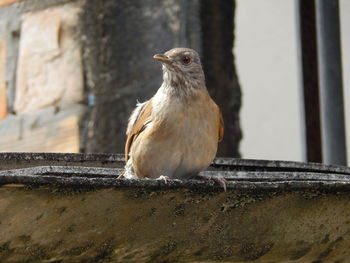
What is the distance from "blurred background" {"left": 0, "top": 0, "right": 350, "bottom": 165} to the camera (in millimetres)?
5184

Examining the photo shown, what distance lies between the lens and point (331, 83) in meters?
4.91

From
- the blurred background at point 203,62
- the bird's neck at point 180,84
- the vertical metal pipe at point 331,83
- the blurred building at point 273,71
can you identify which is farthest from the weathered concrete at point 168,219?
the blurred building at point 273,71

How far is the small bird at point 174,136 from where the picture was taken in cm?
356

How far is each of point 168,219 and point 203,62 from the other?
284cm

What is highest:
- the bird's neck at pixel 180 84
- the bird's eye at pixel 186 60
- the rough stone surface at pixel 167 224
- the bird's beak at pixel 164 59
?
the bird's beak at pixel 164 59

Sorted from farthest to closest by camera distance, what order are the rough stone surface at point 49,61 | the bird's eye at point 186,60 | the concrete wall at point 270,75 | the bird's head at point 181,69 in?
1. the rough stone surface at point 49,61
2. the concrete wall at point 270,75
3. the bird's eye at point 186,60
4. the bird's head at point 181,69

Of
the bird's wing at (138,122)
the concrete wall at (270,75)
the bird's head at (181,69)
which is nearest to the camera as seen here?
the bird's wing at (138,122)

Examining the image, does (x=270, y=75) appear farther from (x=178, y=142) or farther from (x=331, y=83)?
(x=178, y=142)

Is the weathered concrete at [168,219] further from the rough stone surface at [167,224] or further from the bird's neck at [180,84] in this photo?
the bird's neck at [180,84]

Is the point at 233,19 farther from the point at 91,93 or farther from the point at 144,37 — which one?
the point at 91,93

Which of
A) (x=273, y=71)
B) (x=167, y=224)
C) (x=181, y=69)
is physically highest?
(x=181, y=69)

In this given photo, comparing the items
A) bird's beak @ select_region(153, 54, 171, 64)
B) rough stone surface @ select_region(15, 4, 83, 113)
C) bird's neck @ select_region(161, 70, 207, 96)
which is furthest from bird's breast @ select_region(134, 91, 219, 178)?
rough stone surface @ select_region(15, 4, 83, 113)

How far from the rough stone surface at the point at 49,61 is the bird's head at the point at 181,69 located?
4.85 feet

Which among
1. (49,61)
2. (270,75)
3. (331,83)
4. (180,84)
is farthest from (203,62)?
(180,84)
